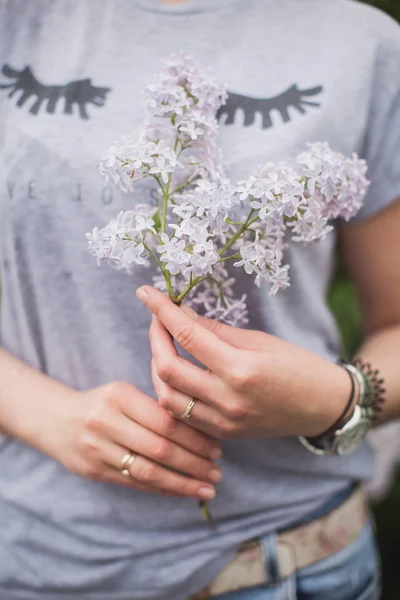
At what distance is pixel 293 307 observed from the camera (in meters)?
1.24

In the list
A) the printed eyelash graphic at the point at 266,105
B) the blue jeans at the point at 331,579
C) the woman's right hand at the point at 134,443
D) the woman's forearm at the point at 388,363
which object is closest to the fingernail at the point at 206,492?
the woman's right hand at the point at 134,443

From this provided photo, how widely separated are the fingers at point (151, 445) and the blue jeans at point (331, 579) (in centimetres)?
31

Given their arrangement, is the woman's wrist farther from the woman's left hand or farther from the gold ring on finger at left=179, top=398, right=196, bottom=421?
the gold ring on finger at left=179, top=398, right=196, bottom=421

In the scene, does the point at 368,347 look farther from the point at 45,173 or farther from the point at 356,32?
the point at 45,173

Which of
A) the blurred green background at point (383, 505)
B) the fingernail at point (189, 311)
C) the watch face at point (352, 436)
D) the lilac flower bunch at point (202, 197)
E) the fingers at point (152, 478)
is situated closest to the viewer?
the lilac flower bunch at point (202, 197)

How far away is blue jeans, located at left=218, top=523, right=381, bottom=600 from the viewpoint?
3.90 feet

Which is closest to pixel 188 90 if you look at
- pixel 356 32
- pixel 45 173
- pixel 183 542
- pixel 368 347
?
pixel 45 173

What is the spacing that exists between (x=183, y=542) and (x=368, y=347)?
0.63 metres

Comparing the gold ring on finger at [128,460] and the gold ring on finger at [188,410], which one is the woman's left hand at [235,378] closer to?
the gold ring on finger at [188,410]

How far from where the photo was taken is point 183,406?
3.17ft

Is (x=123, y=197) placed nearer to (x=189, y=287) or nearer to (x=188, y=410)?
(x=189, y=287)

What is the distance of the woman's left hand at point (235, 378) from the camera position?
0.91m

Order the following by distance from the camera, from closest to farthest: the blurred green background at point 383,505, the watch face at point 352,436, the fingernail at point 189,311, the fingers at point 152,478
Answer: the fingernail at point 189,311 < the fingers at point 152,478 < the watch face at point 352,436 < the blurred green background at point 383,505

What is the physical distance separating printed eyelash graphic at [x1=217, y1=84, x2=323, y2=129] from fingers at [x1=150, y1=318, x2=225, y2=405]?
463 mm
